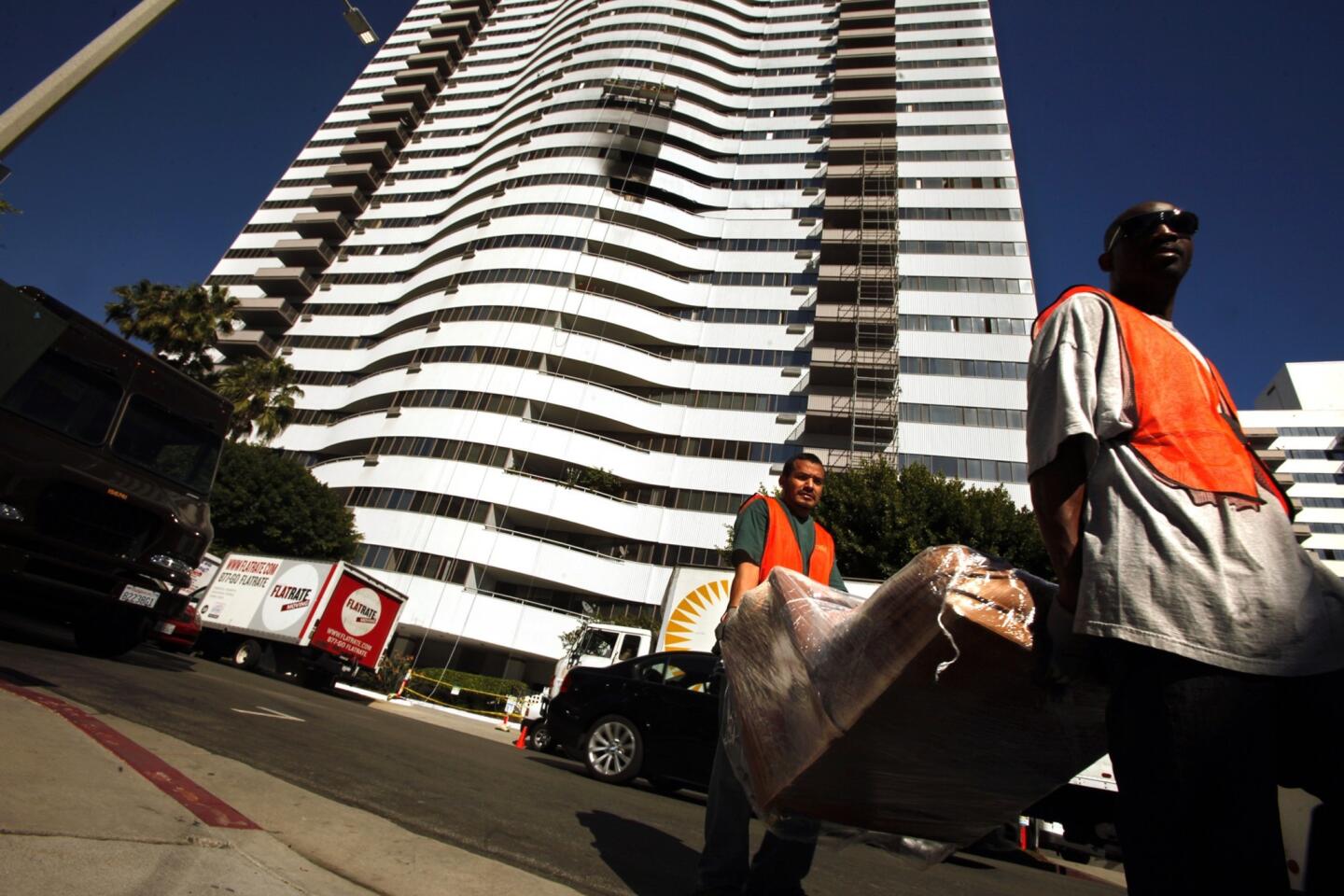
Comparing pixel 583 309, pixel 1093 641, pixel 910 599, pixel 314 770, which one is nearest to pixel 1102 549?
pixel 1093 641

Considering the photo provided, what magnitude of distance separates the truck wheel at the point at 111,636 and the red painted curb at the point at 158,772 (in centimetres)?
325

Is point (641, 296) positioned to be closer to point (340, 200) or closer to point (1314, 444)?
point (340, 200)

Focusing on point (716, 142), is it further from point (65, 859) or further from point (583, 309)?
point (65, 859)

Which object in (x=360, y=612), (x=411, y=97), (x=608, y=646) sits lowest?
(x=360, y=612)

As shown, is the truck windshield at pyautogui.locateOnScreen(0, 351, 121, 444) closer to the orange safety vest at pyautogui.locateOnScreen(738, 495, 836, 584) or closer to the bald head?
the orange safety vest at pyautogui.locateOnScreen(738, 495, 836, 584)

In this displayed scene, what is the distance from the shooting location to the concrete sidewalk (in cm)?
157

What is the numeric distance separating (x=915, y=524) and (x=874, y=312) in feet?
60.8

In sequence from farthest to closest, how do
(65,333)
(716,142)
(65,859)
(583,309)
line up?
(716,142)
(583,309)
(65,333)
(65,859)

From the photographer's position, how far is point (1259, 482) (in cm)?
127

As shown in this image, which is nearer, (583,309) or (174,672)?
(174,672)

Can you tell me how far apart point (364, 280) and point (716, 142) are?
26912 mm

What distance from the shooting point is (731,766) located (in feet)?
8.10

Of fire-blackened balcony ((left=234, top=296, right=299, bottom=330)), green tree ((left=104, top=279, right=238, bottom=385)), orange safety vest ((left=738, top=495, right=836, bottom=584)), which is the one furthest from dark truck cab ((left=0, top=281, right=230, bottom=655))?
fire-blackened balcony ((left=234, top=296, right=299, bottom=330))

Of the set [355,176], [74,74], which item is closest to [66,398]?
[74,74]
